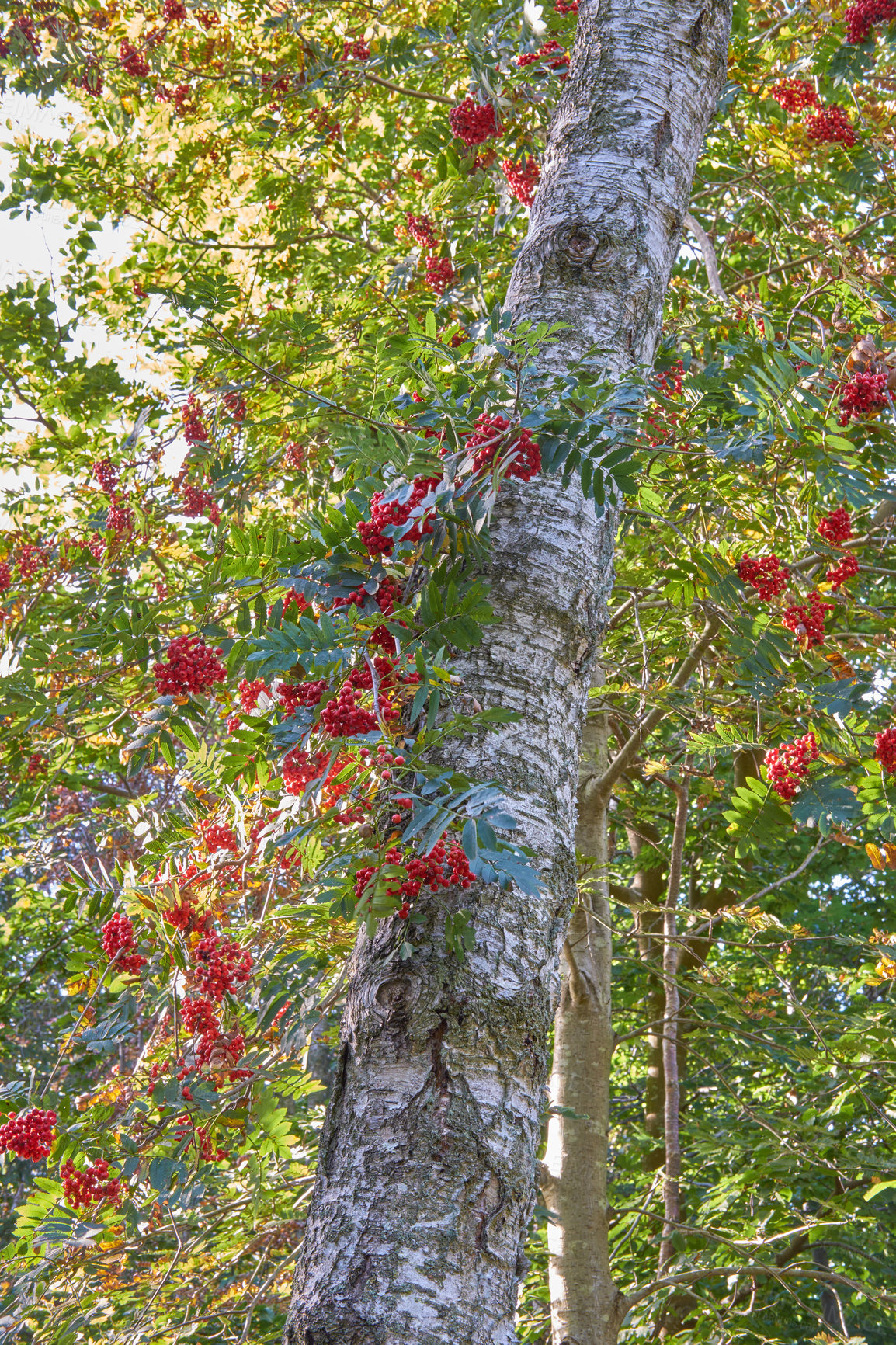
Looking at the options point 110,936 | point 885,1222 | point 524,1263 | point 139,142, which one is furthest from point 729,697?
point 139,142

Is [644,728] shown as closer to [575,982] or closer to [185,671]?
[575,982]

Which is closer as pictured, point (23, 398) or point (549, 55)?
point (549, 55)

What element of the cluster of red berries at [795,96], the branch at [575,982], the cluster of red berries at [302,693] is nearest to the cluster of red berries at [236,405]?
the cluster of red berries at [302,693]

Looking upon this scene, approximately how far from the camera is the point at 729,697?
4023 millimetres

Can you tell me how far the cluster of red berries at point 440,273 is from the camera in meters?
4.00

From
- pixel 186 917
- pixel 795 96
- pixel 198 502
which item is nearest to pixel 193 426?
pixel 198 502

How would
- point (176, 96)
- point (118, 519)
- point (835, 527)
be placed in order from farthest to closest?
1. point (176, 96)
2. point (118, 519)
3. point (835, 527)

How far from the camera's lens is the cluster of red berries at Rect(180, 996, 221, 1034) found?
2.42 m

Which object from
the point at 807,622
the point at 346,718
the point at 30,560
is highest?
the point at 30,560

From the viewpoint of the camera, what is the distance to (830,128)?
419 centimetres

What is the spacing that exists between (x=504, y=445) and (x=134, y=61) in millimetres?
4579

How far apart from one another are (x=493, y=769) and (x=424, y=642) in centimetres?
21

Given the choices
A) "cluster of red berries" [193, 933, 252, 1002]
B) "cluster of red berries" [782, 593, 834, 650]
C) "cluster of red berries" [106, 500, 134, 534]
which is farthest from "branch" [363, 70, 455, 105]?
"cluster of red berries" [193, 933, 252, 1002]

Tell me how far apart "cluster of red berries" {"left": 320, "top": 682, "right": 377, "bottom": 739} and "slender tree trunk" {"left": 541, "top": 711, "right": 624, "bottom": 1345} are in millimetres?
2322
